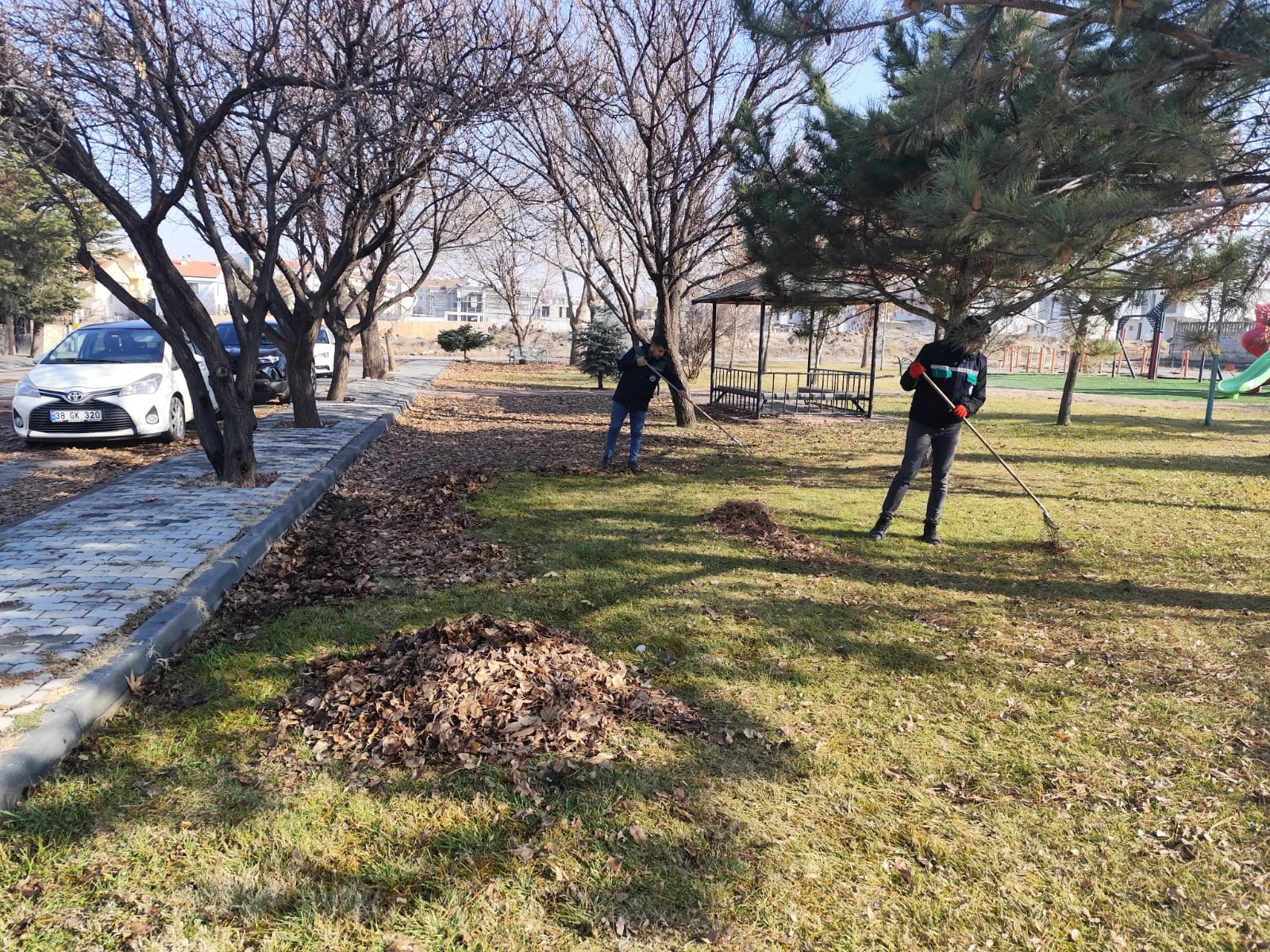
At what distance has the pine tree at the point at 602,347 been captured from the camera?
24641 mm

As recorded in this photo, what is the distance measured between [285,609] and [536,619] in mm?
1622

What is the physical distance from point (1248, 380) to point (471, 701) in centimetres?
940

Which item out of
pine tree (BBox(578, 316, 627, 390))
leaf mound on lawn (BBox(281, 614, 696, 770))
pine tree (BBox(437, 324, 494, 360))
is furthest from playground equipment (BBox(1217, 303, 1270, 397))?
pine tree (BBox(437, 324, 494, 360))

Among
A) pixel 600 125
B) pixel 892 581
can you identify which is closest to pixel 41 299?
pixel 600 125

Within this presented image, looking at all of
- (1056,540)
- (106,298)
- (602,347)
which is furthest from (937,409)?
(106,298)

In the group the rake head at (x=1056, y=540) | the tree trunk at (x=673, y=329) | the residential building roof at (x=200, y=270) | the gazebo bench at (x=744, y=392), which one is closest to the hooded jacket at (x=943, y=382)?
the rake head at (x=1056, y=540)

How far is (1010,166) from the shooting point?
5645mm

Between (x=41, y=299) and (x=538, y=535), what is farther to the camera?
(x=41, y=299)

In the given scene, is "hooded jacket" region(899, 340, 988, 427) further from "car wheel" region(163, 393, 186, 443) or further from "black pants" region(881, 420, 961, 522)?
"car wheel" region(163, 393, 186, 443)

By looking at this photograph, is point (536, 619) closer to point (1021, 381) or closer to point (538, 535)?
point (538, 535)

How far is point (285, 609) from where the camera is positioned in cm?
507

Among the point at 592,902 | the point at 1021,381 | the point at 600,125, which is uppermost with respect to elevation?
the point at 600,125

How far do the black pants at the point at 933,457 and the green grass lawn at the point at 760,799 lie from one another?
42.8 inches

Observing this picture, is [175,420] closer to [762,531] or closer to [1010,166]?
[762,531]
